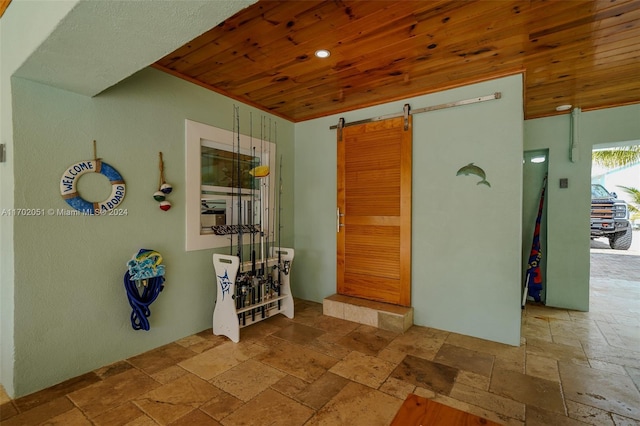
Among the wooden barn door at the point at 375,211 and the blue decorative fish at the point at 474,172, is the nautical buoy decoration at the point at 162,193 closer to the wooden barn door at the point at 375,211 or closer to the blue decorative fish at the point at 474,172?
the wooden barn door at the point at 375,211

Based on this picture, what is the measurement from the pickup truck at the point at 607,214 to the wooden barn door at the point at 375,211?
752 centimetres

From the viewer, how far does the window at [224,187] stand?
2.77 metres

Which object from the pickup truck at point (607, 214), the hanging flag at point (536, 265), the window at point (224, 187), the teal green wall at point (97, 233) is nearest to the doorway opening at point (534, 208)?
the hanging flag at point (536, 265)

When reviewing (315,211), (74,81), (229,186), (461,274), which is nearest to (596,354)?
(461,274)

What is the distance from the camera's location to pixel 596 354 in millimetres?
2475

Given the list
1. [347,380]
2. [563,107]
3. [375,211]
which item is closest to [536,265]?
[563,107]

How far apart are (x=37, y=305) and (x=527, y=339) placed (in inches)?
153

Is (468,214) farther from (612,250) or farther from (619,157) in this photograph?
(619,157)

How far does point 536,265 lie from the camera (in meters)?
3.79

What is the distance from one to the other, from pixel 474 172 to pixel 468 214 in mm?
397

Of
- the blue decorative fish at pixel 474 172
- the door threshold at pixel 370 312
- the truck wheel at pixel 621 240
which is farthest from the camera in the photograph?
the truck wheel at pixel 621 240

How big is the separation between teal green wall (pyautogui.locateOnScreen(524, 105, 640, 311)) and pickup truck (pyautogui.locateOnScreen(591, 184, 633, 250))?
548 cm

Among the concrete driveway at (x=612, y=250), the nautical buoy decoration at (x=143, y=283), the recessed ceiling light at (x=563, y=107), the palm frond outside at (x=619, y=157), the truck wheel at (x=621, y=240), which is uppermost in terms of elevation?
the palm frond outside at (x=619, y=157)

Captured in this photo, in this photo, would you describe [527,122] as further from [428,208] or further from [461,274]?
[461,274]
